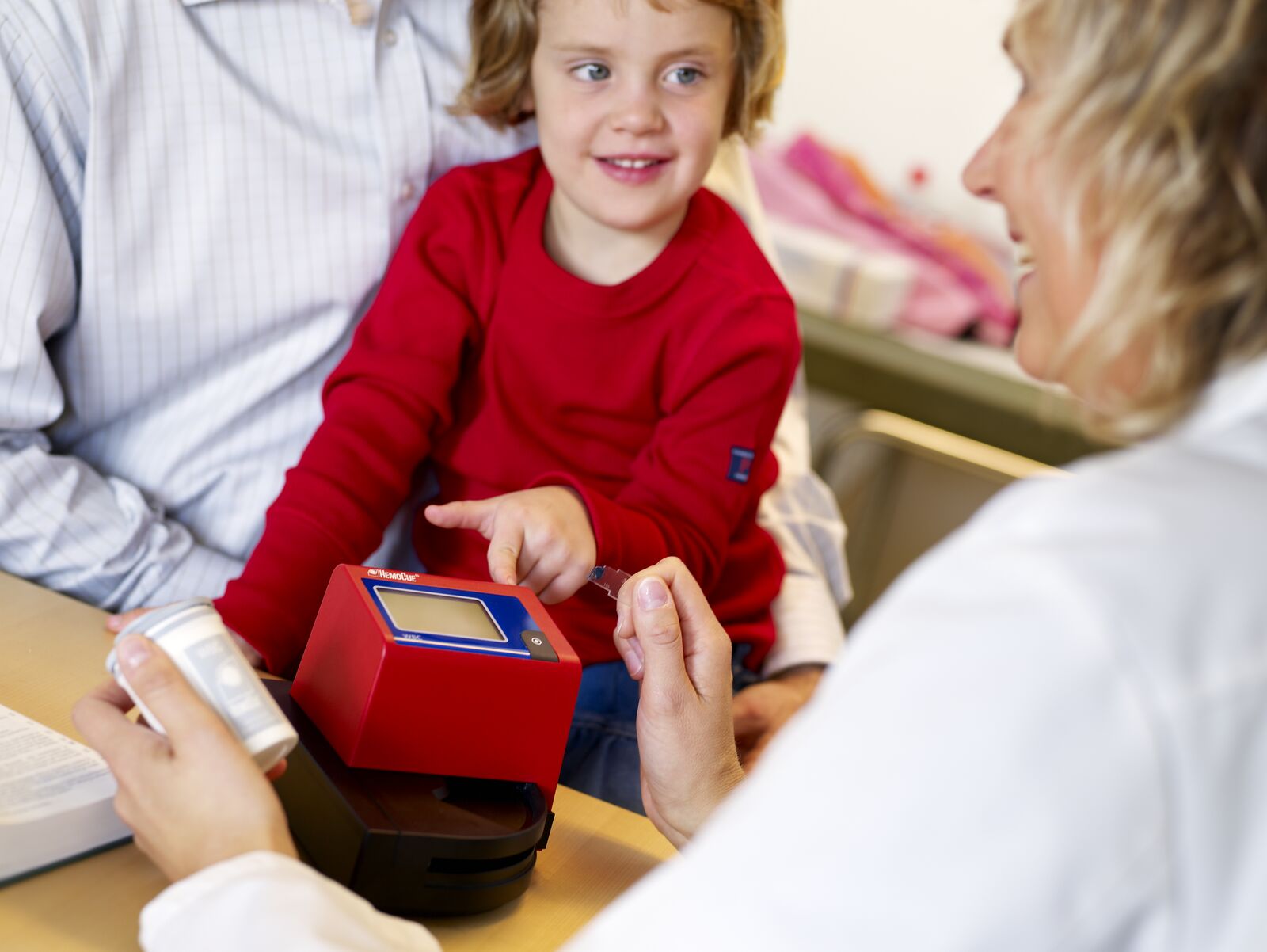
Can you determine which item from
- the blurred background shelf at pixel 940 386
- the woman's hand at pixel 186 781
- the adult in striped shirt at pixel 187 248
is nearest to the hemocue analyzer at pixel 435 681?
the woman's hand at pixel 186 781

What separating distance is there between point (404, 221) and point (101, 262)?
1.09 ft

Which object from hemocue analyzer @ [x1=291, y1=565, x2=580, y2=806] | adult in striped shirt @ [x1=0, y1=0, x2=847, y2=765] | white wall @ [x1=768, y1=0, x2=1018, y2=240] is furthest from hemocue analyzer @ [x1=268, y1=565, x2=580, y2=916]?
white wall @ [x1=768, y1=0, x2=1018, y2=240]

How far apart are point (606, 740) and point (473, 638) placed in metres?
0.51

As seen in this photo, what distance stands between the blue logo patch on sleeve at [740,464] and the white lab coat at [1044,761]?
30.3 inches

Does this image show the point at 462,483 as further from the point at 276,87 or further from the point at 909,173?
the point at 909,173

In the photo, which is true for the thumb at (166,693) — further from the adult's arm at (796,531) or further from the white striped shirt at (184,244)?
the adult's arm at (796,531)

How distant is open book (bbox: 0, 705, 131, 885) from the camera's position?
2.66 feet

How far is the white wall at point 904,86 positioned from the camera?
2914mm

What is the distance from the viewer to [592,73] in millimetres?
1337

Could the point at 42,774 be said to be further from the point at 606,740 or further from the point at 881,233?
the point at 881,233

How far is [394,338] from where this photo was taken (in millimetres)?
1358

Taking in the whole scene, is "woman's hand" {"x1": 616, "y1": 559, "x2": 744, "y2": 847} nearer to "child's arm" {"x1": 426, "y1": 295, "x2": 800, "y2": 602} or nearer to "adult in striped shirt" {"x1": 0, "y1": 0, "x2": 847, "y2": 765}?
"child's arm" {"x1": 426, "y1": 295, "x2": 800, "y2": 602}

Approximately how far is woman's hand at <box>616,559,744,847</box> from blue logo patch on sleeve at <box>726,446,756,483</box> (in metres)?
0.36

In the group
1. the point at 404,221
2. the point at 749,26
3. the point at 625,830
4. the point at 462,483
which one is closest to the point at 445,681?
the point at 625,830
